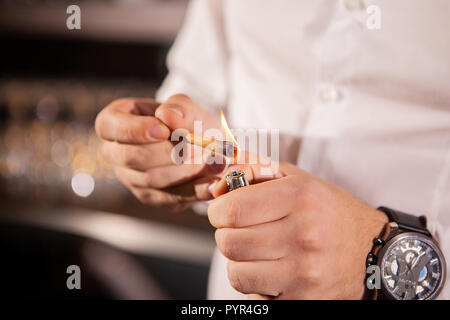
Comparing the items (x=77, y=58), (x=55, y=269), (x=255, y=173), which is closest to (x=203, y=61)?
(x=255, y=173)

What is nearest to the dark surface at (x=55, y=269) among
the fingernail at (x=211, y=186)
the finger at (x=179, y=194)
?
the finger at (x=179, y=194)

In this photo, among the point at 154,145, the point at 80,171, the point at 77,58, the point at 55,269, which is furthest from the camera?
the point at 77,58

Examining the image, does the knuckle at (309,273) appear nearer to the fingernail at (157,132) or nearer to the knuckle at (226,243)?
the knuckle at (226,243)

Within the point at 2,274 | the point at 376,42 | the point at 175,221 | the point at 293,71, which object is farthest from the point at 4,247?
the point at 376,42

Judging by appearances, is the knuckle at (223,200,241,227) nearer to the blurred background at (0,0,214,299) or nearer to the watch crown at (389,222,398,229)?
the watch crown at (389,222,398,229)

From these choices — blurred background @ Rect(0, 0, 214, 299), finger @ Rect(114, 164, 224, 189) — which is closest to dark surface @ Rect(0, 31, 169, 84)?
blurred background @ Rect(0, 0, 214, 299)

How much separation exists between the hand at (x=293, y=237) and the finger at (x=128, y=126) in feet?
0.28

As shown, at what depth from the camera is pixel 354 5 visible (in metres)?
0.49

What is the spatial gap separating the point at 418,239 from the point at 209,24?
493 millimetres

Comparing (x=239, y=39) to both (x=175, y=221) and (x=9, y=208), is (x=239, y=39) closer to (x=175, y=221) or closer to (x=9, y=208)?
(x=175, y=221)

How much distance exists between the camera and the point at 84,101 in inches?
50.7

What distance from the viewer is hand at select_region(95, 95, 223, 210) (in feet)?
1.33

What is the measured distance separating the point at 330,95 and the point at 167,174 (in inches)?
8.4

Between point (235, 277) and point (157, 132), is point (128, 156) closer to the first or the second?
point (157, 132)
